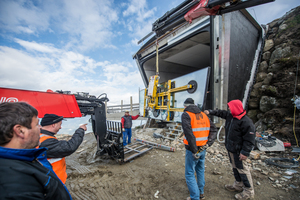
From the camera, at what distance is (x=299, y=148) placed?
3.40m

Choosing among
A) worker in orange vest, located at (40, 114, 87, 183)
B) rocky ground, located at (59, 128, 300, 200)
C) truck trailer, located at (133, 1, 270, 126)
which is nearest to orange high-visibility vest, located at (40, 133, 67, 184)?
worker in orange vest, located at (40, 114, 87, 183)

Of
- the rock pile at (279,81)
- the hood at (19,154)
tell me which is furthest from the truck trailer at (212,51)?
the hood at (19,154)

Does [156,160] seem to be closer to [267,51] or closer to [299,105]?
[299,105]

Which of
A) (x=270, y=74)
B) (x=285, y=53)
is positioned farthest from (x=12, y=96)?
(x=285, y=53)

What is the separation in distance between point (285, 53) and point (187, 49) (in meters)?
4.22

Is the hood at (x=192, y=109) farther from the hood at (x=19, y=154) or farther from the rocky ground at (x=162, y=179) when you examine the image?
the hood at (x=19, y=154)

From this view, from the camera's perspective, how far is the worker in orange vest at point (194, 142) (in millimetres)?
2076

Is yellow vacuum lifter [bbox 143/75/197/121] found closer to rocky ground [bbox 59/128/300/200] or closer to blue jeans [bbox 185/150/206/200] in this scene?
rocky ground [bbox 59/128/300/200]

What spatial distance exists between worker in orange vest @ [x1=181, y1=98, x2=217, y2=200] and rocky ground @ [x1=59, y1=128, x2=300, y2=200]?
516mm

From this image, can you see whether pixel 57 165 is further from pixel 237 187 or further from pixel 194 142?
pixel 237 187

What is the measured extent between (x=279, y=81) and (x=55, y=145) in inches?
289

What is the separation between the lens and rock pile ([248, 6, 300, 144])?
175 inches

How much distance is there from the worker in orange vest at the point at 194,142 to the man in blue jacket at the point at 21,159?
69.6 inches

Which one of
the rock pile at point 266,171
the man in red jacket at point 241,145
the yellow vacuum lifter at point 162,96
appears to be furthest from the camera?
the yellow vacuum lifter at point 162,96
